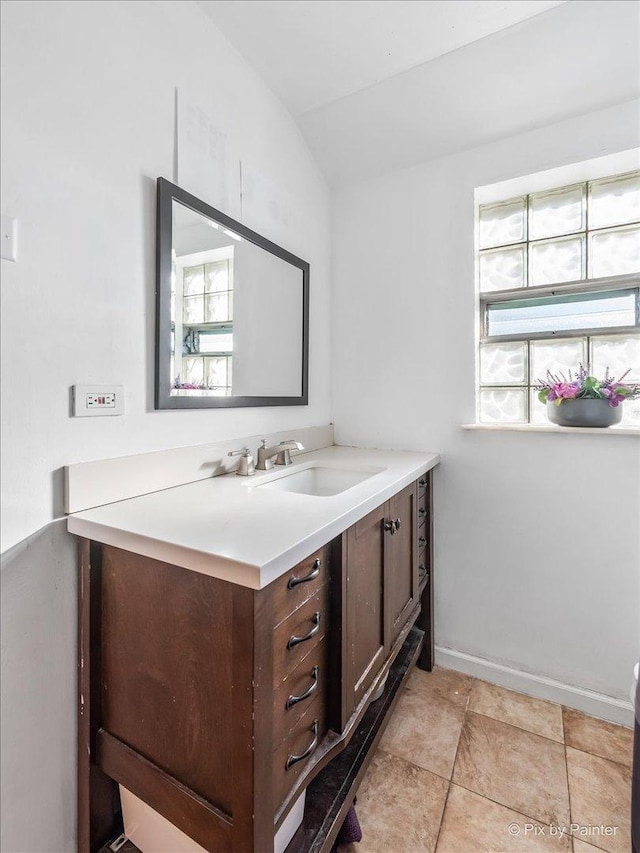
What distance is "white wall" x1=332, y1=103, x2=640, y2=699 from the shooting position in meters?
1.61

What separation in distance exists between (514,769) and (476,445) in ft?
3.92

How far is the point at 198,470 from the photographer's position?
1.37 m

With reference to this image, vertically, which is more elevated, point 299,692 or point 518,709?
point 299,692

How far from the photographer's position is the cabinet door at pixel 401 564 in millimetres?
1361

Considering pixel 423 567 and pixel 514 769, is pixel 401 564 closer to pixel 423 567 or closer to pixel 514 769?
pixel 423 567

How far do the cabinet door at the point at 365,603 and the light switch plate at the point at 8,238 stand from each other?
3.37 feet

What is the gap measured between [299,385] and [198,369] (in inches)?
25.3

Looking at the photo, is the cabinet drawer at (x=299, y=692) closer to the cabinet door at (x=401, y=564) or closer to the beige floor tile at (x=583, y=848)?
the cabinet door at (x=401, y=564)

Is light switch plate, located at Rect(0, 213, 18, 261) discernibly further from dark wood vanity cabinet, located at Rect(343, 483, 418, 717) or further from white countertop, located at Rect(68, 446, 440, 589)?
dark wood vanity cabinet, located at Rect(343, 483, 418, 717)

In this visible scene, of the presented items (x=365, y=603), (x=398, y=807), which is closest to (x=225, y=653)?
(x=365, y=603)

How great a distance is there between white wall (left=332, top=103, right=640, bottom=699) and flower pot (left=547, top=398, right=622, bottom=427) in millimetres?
66

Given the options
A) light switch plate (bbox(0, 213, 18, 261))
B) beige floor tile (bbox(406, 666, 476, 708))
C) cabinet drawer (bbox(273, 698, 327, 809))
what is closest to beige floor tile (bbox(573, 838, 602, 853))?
beige floor tile (bbox(406, 666, 476, 708))

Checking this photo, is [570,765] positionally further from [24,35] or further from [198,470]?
[24,35]

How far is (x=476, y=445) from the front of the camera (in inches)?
72.8
